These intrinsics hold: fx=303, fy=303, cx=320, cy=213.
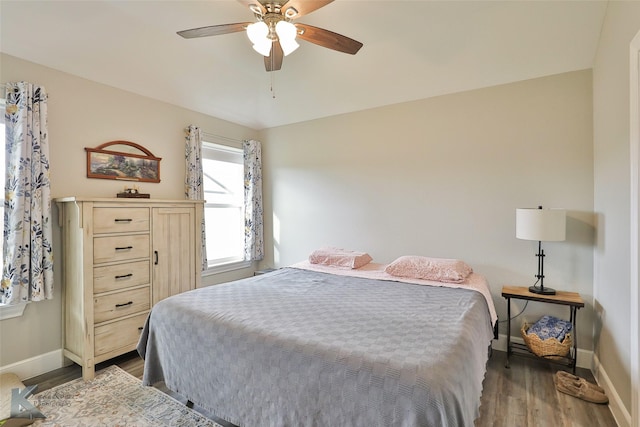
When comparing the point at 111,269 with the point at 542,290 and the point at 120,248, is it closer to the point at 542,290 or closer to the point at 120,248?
the point at 120,248

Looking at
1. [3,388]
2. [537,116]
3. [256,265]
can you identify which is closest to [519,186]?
[537,116]

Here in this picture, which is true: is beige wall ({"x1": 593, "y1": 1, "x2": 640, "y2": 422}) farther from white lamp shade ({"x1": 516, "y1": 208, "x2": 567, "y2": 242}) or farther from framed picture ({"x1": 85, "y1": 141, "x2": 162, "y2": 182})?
framed picture ({"x1": 85, "y1": 141, "x2": 162, "y2": 182})

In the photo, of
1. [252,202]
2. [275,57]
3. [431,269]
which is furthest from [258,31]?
[252,202]

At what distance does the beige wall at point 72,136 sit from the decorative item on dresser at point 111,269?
0.16 meters

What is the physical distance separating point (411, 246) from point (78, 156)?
3406 millimetres

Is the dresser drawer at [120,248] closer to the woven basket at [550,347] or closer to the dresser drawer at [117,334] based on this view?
the dresser drawer at [117,334]

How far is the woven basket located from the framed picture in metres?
3.95

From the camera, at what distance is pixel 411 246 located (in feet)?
11.2

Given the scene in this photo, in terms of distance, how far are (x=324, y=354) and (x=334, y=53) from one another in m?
2.80

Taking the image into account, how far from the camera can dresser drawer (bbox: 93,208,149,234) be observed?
250cm

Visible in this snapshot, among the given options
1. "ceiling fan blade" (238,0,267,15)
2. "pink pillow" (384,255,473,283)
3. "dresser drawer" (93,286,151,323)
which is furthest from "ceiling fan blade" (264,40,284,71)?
"dresser drawer" (93,286,151,323)

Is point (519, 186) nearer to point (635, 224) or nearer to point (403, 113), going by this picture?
point (635, 224)

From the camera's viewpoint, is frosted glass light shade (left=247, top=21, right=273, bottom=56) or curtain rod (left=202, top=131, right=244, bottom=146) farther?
curtain rod (left=202, top=131, right=244, bottom=146)

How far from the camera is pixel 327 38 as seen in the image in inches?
78.0
